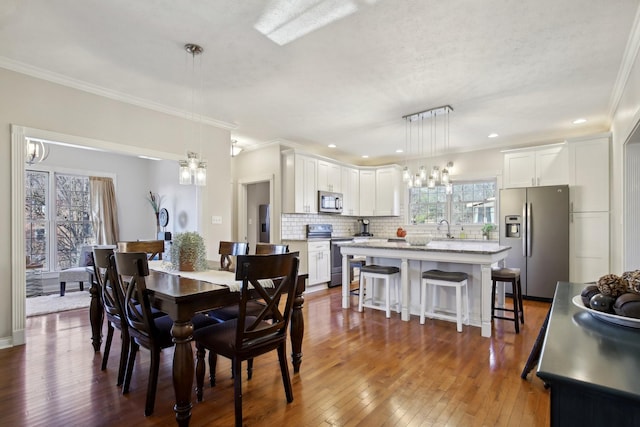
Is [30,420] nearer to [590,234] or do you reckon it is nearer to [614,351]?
[614,351]

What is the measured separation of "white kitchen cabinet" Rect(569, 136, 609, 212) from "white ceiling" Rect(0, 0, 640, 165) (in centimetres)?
40

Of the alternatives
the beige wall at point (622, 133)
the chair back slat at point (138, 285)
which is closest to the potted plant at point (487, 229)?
the beige wall at point (622, 133)

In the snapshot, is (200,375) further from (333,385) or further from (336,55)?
(336,55)

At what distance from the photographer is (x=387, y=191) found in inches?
274

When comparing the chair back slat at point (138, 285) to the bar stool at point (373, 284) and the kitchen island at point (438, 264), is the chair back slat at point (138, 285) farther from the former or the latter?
the kitchen island at point (438, 264)

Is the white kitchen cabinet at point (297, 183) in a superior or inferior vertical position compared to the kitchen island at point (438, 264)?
superior

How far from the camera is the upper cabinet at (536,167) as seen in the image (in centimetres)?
496

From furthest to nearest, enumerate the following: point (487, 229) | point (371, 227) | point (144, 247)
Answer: point (371, 227) → point (487, 229) → point (144, 247)

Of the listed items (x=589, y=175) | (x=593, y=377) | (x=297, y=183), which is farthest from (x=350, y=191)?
(x=593, y=377)

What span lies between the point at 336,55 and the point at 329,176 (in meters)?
3.53

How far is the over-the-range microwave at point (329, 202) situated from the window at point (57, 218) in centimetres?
505

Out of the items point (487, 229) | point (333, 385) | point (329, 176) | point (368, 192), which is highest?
point (329, 176)

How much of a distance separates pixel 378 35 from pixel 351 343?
9.09 ft

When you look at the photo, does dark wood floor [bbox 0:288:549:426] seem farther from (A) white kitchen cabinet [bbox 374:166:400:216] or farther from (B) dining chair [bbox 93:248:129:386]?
(A) white kitchen cabinet [bbox 374:166:400:216]
